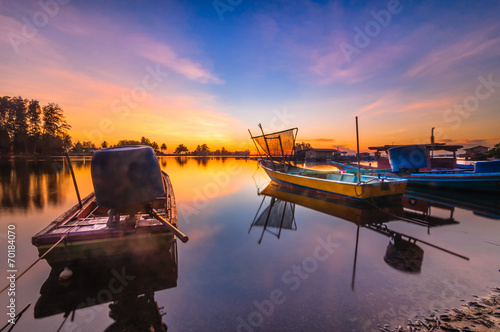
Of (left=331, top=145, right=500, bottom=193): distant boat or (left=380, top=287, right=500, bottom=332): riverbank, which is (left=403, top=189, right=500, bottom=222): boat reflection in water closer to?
(left=331, top=145, right=500, bottom=193): distant boat

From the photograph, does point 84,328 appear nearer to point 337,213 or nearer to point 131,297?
point 131,297

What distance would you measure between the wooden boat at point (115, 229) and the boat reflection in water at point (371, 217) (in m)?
4.55

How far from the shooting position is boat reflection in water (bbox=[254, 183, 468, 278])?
6.40 m

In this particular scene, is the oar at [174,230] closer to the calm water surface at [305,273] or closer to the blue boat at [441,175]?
the calm water surface at [305,273]

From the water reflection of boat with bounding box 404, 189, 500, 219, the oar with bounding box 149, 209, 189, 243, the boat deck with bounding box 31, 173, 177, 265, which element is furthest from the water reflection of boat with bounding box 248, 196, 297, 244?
the water reflection of boat with bounding box 404, 189, 500, 219

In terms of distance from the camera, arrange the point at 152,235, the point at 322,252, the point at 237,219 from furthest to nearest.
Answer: the point at 237,219 → the point at 322,252 → the point at 152,235

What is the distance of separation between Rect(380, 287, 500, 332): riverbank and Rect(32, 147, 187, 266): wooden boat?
483cm

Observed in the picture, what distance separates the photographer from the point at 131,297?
14.5 feet

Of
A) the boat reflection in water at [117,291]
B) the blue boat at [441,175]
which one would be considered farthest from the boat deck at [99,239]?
the blue boat at [441,175]

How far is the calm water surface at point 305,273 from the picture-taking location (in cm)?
392

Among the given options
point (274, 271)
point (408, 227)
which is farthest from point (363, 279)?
point (408, 227)

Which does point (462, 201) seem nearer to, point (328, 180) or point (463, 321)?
point (328, 180)

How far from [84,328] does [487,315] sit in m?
7.28

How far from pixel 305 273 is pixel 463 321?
119 inches
